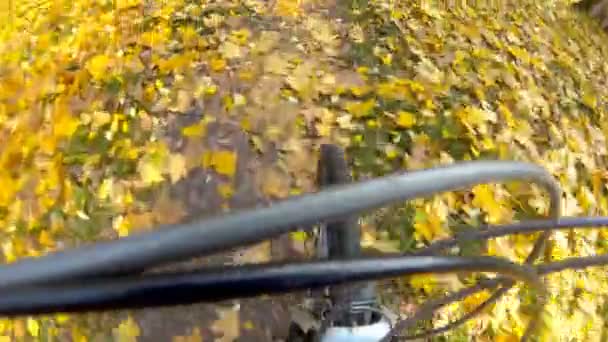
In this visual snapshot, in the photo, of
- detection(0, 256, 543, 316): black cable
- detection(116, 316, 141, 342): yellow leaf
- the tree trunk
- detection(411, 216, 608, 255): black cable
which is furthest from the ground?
detection(0, 256, 543, 316): black cable

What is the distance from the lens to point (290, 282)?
604 millimetres

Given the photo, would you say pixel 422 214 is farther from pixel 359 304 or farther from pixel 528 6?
pixel 528 6

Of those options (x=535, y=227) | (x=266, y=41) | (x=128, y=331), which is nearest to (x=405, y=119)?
(x=266, y=41)

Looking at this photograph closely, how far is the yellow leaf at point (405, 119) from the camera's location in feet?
8.77

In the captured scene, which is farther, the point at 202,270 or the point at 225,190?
the point at 225,190

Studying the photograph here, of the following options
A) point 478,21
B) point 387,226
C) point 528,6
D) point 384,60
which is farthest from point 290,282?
point 528,6

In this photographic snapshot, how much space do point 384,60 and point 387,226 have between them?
35.8 inches

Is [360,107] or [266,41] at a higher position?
[266,41]

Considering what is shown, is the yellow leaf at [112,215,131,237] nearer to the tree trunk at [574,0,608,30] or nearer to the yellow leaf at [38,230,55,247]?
the yellow leaf at [38,230,55,247]

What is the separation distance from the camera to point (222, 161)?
252cm

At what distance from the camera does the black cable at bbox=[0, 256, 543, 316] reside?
1.71ft

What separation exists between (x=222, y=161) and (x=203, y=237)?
2.00 metres

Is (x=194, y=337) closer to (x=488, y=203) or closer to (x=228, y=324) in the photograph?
(x=228, y=324)

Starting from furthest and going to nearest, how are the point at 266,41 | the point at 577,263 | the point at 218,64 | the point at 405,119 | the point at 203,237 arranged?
1. the point at 266,41
2. the point at 218,64
3. the point at 405,119
4. the point at 577,263
5. the point at 203,237
